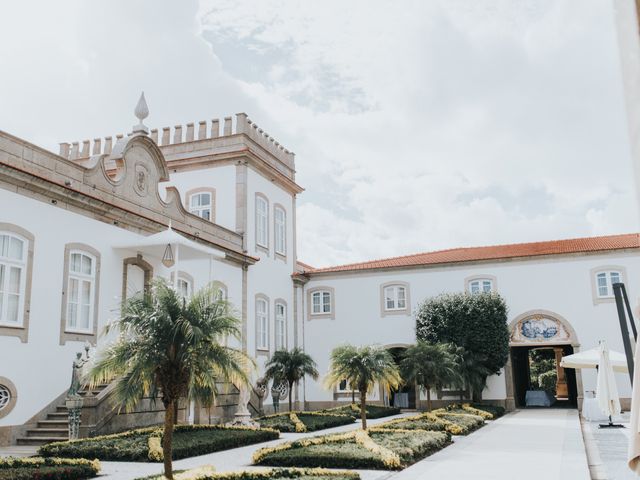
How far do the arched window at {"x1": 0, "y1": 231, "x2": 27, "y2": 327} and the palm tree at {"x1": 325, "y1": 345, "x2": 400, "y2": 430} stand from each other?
6392 mm

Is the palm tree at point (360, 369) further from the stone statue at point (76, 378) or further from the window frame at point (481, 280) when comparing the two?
the window frame at point (481, 280)

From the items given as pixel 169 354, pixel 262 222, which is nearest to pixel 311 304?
pixel 262 222

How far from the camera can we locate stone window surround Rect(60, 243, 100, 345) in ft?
46.1

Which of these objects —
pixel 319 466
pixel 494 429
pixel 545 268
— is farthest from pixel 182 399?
pixel 545 268

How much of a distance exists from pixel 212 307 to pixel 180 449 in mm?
3881

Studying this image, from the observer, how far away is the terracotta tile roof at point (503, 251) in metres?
24.1

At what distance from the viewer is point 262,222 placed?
24016 millimetres

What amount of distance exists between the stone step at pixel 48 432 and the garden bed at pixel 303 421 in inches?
195

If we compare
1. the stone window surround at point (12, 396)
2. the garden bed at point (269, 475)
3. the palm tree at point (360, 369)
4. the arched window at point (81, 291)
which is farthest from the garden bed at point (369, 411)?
the garden bed at point (269, 475)

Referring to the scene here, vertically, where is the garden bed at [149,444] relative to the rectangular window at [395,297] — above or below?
below

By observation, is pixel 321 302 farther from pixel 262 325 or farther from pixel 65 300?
pixel 65 300

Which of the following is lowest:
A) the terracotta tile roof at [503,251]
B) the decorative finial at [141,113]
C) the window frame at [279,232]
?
the terracotta tile roof at [503,251]

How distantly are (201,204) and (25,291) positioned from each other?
10335mm

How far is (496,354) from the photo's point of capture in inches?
916
